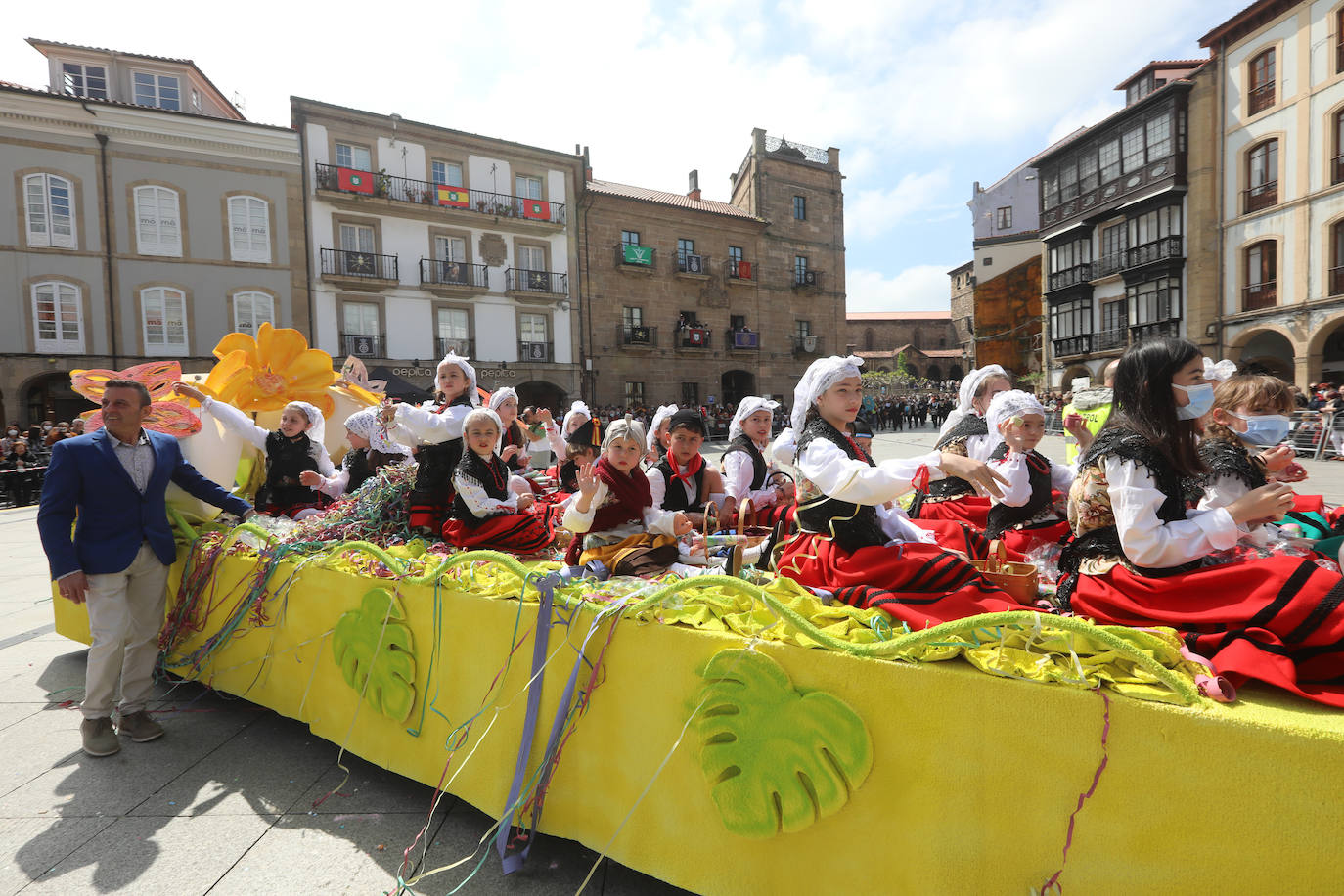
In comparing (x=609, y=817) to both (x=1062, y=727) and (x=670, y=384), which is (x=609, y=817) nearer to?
(x=1062, y=727)

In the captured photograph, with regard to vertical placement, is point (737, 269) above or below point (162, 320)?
above

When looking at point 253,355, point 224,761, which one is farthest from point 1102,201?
point 224,761

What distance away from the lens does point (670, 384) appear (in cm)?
2838

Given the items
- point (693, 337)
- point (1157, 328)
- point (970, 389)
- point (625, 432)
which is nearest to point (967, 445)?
point (970, 389)

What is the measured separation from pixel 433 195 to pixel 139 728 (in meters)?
22.9

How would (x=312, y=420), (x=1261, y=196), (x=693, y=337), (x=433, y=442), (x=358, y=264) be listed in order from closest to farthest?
(x=433, y=442)
(x=312, y=420)
(x=1261, y=196)
(x=358, y=264)
(x=693, y=337)

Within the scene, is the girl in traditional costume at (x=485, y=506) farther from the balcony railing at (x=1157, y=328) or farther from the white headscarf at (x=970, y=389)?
the balcony railing at (x=1157, y=328)

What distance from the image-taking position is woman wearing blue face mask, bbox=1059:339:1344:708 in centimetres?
164

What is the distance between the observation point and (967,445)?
446cm

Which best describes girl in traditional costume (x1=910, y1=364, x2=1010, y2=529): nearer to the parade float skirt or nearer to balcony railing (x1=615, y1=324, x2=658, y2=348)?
the parade float skirt

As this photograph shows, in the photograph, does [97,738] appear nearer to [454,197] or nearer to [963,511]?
[963,511]

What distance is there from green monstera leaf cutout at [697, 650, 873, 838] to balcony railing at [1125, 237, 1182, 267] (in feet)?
85.9

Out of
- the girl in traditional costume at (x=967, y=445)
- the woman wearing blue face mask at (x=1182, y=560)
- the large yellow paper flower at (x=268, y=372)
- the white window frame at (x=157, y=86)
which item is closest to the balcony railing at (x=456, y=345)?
the white window frame at (x=157, y=86)

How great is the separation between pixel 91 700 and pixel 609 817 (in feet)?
9.65
